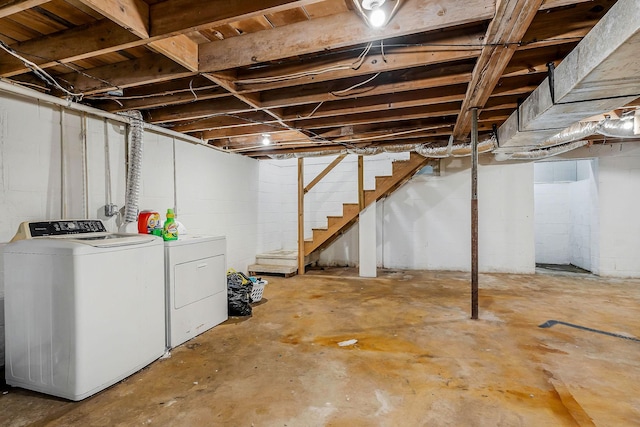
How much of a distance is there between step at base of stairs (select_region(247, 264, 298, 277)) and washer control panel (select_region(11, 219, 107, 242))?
2.72 meters

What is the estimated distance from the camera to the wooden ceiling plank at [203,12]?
1.51 meters

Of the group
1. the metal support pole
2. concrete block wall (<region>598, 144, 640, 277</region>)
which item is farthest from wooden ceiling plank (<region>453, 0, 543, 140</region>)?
concrete block wall (<region>598, 144, 640, 277</region>)

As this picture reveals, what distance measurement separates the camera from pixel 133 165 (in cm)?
292

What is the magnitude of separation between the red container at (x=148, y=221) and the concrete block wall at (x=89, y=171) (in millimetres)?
338

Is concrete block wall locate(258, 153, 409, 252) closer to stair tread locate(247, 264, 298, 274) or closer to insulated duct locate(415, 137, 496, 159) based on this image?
stair tread locate(247, 264, 298, 274)

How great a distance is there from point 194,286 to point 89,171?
4.60ft

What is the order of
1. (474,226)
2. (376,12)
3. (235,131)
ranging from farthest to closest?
(235,131) → (474,226) → (376,12)

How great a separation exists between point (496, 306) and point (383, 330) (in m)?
1.47

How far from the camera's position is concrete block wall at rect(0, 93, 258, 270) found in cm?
226

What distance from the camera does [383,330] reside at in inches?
109

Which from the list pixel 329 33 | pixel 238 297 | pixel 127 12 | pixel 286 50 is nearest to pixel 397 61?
pixel 329 33

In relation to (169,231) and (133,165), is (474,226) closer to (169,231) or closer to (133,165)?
(169,231)

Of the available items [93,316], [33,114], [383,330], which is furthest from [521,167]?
[33,114]

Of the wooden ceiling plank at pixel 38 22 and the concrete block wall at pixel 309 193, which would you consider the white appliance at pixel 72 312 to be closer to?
the wooden ceiling plank at pixel 38 22
